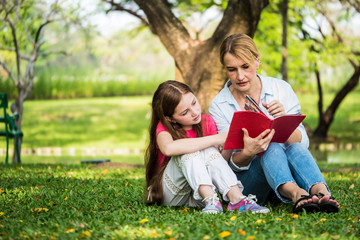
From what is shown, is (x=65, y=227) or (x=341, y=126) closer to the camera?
(x=65, y=227)

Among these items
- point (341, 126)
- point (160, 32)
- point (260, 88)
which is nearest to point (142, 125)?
point (341, 126)

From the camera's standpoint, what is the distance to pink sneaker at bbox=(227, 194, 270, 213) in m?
3.24

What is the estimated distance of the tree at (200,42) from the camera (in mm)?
7070

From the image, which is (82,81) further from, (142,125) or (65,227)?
(65,227)

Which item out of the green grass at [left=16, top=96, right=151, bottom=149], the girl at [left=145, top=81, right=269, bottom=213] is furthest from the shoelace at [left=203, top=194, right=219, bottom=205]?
the green grass at [left=16, top=96, right=151, bottom=149]

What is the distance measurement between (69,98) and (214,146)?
62.2ft

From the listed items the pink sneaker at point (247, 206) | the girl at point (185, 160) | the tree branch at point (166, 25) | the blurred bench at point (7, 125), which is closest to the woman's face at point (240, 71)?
the girl at point (185, 160)

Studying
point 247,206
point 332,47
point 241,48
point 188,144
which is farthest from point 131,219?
point 332,47

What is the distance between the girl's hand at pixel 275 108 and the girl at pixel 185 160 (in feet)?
1.18

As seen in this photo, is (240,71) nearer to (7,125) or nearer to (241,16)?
(241,16)

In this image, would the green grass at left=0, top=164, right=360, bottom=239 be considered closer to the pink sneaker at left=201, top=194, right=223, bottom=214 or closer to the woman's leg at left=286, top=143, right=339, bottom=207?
the pink sneaker at left=201, top=194, right=223, bottom=214

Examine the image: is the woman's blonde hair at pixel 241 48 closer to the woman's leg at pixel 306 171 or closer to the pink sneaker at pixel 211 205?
the woman's leg at pixel 306 171

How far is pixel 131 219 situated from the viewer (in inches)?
125

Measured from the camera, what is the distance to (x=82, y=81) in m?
21.6
